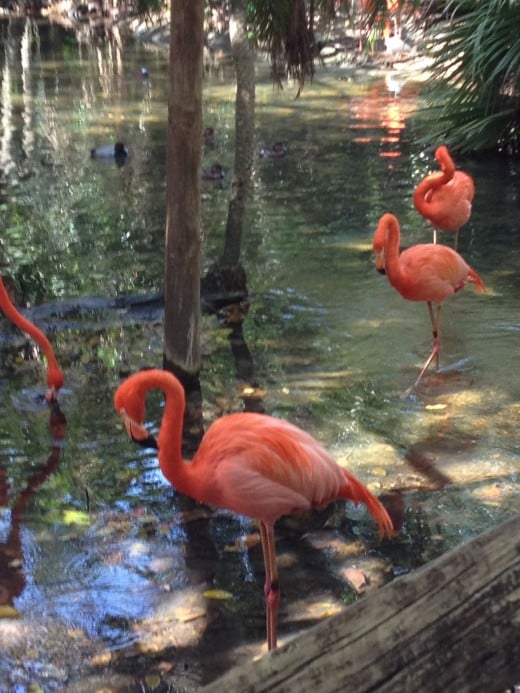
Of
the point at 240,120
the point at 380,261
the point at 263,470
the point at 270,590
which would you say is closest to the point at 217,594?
the point at 270,590

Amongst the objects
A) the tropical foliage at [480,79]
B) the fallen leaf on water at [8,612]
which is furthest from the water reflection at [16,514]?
the tropical foliage at [480,79]

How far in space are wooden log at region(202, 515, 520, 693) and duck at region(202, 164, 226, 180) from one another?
11633mm

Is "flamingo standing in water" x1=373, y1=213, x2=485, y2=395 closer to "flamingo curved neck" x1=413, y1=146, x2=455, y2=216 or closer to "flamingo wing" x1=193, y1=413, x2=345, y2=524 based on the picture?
"flamingo curved neck" x1=413, y1=146, x2=455, y2=216

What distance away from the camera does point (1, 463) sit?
5.58 meters

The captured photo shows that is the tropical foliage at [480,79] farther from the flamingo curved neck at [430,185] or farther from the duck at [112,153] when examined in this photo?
the duck at [112,153]

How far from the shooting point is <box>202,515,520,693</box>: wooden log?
4.00 feet

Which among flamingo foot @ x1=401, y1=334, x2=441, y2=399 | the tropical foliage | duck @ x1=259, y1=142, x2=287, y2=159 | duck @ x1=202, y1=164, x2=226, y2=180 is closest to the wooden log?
flamingo foot @ x1=401, y1=334, x2=441, y2=399

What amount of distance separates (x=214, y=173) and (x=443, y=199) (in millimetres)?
4463

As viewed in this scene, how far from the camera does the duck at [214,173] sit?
41.4 feet

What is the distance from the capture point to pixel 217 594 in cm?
415

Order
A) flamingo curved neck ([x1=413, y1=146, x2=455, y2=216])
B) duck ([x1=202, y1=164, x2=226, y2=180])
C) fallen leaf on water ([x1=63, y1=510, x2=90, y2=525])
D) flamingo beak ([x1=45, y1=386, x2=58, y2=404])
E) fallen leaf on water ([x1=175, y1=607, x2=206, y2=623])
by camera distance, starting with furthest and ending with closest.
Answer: duck ([x1=202, y1=164, x2=226, y2=180]) < flamingo curved neck ([x1=413, y1=146, x2=455, y2=216]) < flamingo beak ([x1=45, y1=386, x2=58, y2=404]) < fallen leaf on water ([x1=63, y1=510, x2=90, y2=525]) < fallen leaf on water ([x1=175, y1=607, x2=206, y2=623])

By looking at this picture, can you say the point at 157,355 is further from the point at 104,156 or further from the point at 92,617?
the point at 104,156

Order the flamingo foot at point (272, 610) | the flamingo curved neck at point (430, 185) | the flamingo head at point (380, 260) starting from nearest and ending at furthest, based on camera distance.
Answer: the flamingo foot at point (272, 610) < the flamingo head at point (380, 260) < the flamingo curved neck at point (430, 185)

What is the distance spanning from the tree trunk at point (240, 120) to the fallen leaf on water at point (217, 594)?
4.09m
